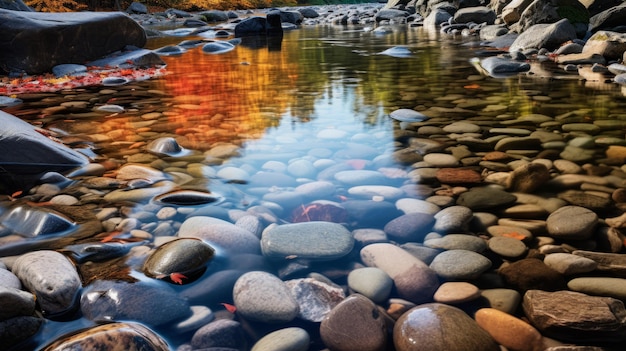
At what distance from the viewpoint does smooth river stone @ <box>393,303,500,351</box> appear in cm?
147

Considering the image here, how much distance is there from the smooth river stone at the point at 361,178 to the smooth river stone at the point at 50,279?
162 centimetres

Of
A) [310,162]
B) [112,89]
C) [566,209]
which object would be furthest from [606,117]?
[112,89]

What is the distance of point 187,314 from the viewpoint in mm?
1676

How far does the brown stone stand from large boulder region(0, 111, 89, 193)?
97.4 inches

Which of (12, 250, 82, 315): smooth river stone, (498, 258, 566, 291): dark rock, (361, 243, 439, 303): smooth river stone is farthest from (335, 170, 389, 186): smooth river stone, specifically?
(12, 250, 82, 315): smooth river stone

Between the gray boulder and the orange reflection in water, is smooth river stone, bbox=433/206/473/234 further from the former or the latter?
the gray boulder

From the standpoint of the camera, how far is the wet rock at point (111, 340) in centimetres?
135

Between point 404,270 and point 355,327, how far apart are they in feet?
1.34

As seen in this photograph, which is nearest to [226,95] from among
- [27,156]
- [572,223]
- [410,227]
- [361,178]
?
[27,156]

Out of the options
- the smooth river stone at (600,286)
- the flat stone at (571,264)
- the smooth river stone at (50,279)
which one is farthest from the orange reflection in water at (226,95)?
the smooth river stone at (600,286)

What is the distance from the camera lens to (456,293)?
5.69 ft

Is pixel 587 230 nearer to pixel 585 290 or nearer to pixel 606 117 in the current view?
pixel 585 290

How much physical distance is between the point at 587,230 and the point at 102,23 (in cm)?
940

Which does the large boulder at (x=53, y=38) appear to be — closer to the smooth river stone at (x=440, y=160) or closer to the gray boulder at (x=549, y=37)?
the smooth river stone at (x=440, y=160)
